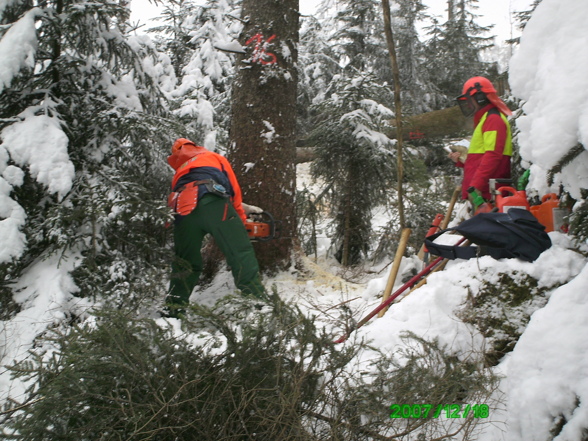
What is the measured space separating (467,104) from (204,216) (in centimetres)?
289

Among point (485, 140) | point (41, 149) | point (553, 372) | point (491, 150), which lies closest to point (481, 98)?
point (485, 140)

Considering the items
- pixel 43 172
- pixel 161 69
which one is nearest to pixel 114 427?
pixel 43 172

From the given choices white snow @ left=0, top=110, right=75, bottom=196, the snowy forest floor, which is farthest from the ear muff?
white snow @ left=0, top=110, right=75, bottom=196

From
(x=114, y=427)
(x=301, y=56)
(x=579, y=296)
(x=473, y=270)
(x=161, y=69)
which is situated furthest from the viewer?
(x=301, y=56)

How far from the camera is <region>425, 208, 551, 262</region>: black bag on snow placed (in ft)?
8.06

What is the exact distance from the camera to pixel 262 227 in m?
4.38

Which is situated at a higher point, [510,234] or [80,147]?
[80,147]

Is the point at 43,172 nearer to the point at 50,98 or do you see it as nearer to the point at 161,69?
the point at 50,98

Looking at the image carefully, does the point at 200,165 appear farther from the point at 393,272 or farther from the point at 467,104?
the point at 467,104

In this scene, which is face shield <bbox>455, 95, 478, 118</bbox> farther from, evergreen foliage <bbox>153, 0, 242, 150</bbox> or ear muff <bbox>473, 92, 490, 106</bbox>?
evergreen foliage <bbox>153, 0, 242, 150</bbox>

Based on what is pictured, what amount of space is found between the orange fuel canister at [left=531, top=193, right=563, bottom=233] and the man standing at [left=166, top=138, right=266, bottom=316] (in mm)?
2266

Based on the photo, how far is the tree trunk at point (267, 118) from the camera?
183 inches

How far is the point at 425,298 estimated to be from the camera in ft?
8.67

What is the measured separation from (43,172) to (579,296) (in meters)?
3.38
